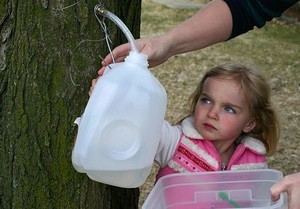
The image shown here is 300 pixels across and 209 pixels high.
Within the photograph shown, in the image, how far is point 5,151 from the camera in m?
2.01

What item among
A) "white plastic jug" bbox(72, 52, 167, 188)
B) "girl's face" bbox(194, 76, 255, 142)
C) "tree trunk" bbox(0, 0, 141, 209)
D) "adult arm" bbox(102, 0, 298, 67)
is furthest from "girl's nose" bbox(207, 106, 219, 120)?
"white plastic jug" bbox(72, 52, 167, 188)

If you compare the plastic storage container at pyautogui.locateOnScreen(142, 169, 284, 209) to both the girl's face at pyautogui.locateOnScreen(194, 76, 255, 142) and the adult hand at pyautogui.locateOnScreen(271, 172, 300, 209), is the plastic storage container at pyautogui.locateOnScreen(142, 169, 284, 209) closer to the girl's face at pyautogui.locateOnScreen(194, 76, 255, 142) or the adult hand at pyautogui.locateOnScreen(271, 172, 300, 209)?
the girl's face at pyautogui.locateOnScreen(194, 76, 255, 142)

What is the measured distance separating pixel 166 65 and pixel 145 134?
3.95 meters

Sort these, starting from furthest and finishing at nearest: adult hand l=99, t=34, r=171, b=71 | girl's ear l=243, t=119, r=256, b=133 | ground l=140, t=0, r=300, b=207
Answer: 1. ground l=140, t=0, r=300, b=207
2. girl's ear l=243, t=119, r=256, b=133
3. adult hand l=99, t=34, r=171, b=71

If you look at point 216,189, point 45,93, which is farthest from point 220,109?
point 45,93

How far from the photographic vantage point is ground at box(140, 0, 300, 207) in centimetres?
434

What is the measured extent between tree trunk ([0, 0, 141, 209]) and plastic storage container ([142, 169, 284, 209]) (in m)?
0.24

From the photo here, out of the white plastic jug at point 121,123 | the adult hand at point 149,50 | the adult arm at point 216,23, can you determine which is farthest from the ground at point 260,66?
the white plastic jug at point 121,123

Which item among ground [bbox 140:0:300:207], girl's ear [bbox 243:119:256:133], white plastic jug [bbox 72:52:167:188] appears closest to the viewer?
white plastic jug [bbox 72:52:167:188]

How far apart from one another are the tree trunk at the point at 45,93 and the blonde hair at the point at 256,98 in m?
0.43

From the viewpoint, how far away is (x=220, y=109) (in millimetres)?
2229

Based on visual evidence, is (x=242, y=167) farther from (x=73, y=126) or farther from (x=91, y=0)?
(x=91, y=0)

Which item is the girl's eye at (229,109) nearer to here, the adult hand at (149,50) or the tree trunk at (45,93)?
the adult hand at (149,50)

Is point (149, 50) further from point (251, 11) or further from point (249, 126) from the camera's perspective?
point (249, 126)
